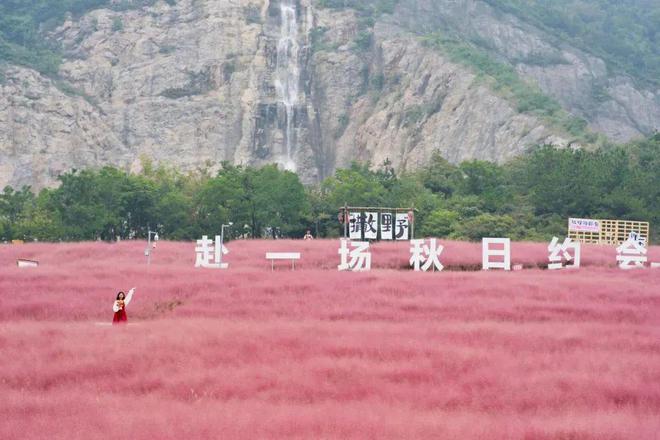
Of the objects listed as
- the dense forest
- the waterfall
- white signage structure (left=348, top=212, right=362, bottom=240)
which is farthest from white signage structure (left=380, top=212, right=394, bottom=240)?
the waterfall

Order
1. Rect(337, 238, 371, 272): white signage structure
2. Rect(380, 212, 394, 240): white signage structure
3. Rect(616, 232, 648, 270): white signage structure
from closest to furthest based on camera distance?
Rect(337, 238, 371, 272): white signage structure < Rect(616, 232, 648, 270): white signage structure < Rect(380, 212, 394, 240): white signage structure

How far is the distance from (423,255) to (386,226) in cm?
511

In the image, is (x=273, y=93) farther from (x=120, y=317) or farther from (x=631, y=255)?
(x=120, y=317)

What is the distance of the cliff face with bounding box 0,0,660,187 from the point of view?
99.9 m

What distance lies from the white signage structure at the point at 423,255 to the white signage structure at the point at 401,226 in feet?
17.4

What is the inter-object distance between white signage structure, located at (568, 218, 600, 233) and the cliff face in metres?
47.9

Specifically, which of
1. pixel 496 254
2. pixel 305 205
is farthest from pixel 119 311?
pixel 305 205

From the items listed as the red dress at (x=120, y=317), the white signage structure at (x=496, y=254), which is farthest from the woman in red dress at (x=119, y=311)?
the white signage structure at (x=496, y=254)

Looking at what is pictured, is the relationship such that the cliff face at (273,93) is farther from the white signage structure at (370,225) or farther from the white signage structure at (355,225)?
the white signage structure at (355,225)

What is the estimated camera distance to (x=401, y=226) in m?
38.4

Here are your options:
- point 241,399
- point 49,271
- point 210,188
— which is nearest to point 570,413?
point 241,399

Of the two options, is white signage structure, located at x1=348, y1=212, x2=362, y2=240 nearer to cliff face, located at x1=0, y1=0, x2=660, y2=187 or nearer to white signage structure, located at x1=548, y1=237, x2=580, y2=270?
white signage structure, located at x1=548, y1=237, x2=580, y2=270

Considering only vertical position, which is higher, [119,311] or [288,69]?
[288,69]

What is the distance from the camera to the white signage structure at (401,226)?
38128 mm
